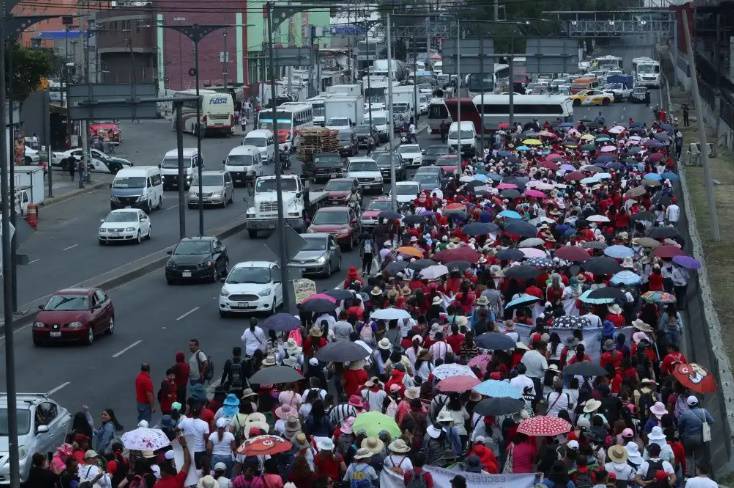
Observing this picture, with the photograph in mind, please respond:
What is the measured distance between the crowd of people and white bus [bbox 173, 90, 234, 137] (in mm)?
56942

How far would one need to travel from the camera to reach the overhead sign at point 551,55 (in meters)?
80.7

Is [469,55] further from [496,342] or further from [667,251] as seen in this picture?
[496,342]

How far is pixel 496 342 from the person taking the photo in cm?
2236

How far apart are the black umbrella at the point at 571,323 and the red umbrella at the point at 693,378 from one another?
3992mm

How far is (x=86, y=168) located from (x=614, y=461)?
2134 inches

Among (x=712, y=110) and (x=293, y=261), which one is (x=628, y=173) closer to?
(x=293, y=261)

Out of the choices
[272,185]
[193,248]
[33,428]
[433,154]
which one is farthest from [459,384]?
[433,154]

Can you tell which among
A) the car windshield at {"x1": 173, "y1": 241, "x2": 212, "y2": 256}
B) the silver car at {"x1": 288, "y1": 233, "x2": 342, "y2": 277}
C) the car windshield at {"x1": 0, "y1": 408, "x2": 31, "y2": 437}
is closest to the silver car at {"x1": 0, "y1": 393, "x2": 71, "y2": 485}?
the car windshield at {"x1": 0, "y1": 408, "x2": 31, "y2": 437}

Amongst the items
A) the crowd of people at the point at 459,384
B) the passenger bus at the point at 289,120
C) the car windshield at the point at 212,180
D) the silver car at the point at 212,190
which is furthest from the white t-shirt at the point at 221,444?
the passenger bus at the point at 289,120

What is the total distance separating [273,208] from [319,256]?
10.6 metres

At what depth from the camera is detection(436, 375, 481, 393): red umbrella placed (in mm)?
19500

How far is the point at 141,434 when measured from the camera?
1816cm

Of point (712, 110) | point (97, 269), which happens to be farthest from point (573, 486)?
point (712, 110)

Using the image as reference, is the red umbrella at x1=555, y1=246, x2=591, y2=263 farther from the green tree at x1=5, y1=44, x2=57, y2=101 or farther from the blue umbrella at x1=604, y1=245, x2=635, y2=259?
the green tree at x1=5, y1=44, x2=57, y2=101
